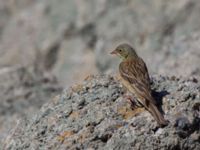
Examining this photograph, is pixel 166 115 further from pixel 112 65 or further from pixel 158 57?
pixel 112 65

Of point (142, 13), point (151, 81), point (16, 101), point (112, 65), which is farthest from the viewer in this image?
point (142, 13)

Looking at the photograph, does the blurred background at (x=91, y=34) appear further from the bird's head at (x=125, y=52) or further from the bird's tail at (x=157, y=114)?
the bird's tail at (x=157, y=114)

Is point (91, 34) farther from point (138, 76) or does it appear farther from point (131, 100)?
point (131, 100)

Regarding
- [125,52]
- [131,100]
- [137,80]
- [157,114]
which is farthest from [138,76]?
Answer: [157,114]

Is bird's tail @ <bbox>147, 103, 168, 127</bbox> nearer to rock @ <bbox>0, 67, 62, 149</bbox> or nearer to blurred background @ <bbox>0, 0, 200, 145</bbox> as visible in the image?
rock @ <bbox>0, 67, 62, 149</bbox>

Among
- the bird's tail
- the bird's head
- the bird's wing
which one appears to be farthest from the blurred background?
the bird's tail

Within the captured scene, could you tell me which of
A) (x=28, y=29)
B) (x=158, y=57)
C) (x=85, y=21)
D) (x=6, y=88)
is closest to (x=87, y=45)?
(x=85, y=21)
